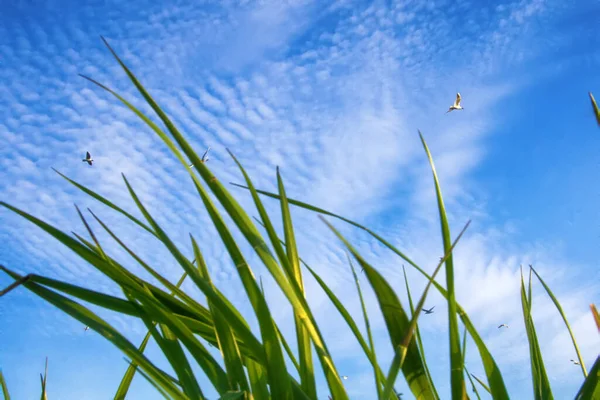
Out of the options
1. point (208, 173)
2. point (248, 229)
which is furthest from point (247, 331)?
point (208, 173)

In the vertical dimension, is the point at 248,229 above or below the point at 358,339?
above

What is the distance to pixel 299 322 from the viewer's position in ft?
3.19

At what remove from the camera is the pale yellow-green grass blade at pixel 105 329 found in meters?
0.95

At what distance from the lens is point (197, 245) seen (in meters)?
1.23

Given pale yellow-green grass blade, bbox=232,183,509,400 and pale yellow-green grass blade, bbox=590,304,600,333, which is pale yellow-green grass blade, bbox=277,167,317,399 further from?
pale yellow-green grass blade, bbox=590,304,600,333

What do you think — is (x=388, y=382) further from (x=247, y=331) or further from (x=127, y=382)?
(x=127, y=382)

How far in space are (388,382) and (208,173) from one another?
1.42 feet

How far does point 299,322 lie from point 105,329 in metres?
0.38

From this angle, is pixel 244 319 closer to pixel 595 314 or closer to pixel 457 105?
pixel 595 314

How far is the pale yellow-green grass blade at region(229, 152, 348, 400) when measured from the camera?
33.3 inches

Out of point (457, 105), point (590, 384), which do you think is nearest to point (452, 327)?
point (590, 384)

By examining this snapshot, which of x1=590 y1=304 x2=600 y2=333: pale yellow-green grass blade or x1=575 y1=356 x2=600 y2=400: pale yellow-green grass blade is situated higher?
x1=590 y1=304 x2=600 y2=333: pale yellow-green grass blade

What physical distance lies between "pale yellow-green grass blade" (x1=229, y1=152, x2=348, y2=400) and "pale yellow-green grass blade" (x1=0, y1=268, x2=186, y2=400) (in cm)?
32

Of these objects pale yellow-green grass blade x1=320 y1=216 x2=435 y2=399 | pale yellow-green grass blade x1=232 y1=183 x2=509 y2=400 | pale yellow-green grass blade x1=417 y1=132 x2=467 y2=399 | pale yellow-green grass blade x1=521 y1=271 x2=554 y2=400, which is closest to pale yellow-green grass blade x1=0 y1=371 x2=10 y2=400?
pale yellow-green grass blade x1=232 y1=183 x2=509 y2=400
